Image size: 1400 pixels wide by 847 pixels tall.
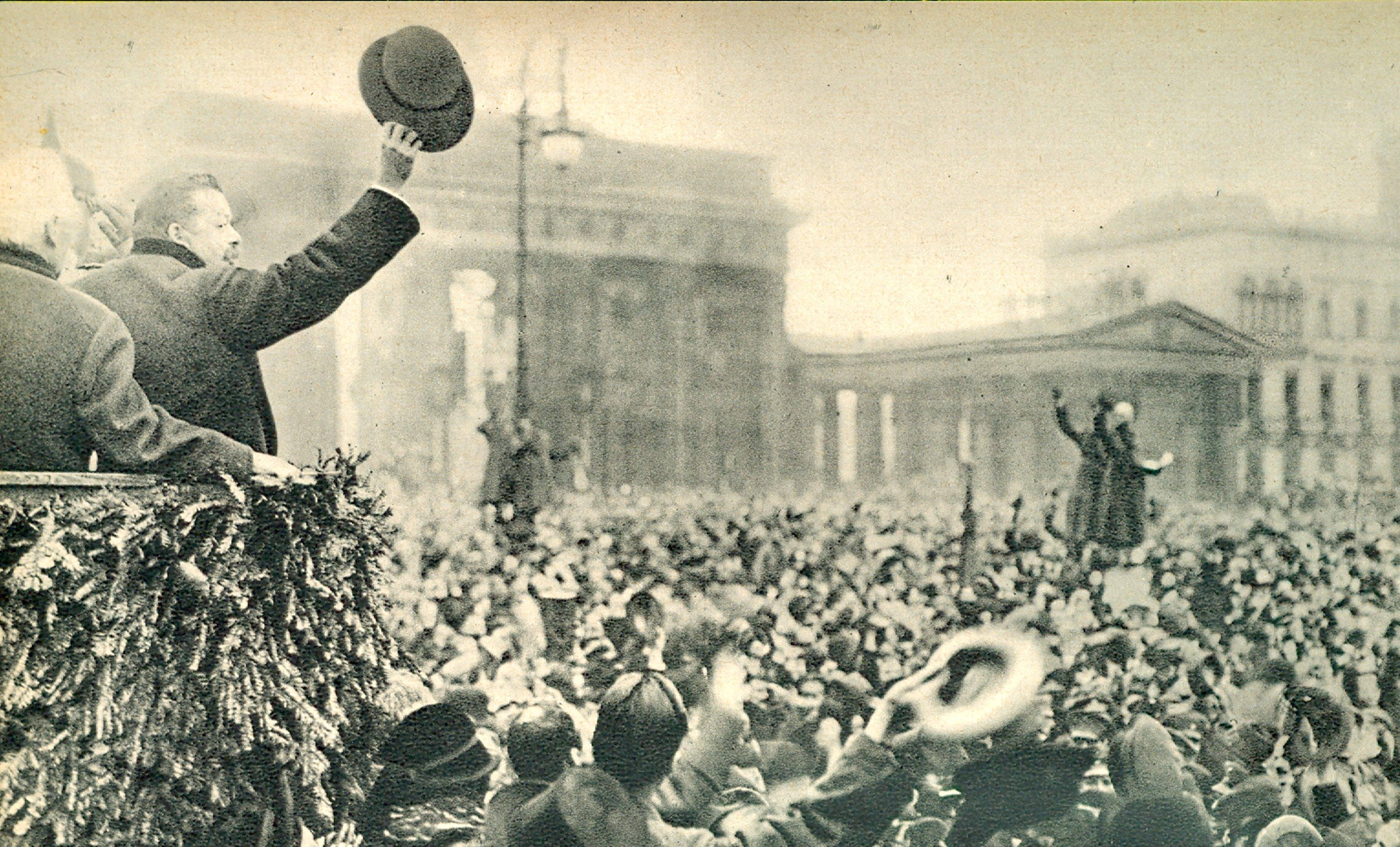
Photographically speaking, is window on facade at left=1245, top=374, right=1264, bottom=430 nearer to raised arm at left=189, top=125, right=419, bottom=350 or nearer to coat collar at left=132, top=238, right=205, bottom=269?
raised arm at left=189, top=125, right=419, bottom=350

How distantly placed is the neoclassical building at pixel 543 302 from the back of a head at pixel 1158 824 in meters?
1.60

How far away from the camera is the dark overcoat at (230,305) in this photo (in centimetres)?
327

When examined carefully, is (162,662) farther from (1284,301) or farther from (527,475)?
(1284,301)

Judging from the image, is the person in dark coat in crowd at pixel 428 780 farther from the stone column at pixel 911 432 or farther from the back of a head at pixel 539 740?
the stone column at pixel 911 432

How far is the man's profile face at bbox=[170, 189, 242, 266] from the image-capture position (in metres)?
3.31

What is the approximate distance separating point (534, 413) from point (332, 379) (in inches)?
24.0

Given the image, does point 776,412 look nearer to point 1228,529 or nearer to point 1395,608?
point 1228,529

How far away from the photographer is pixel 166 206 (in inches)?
130

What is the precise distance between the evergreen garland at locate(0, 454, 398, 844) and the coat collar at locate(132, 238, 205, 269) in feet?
2.22

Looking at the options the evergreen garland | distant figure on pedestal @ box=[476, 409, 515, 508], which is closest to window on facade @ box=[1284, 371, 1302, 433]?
distant figure on pedestal @ box=[476, 409, 515, 508]

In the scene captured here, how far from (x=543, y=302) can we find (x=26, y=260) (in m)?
1.49

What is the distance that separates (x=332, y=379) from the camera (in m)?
3.37

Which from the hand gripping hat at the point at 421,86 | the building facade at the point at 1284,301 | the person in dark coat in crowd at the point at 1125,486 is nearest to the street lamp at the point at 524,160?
the hand gripping hat at the point at 421,86

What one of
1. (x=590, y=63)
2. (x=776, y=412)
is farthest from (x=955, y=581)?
(x=590, y=63)
